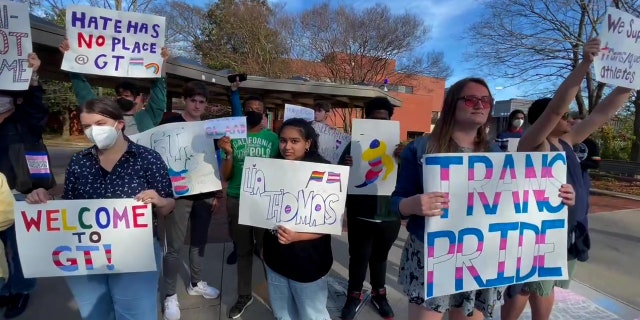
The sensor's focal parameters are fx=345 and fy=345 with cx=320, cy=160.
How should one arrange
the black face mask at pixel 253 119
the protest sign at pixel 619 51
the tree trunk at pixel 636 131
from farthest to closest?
the tree trunk at pixel 636 131 < the black face mask at pixel 253 119 < the protest sign at pixel 619 51

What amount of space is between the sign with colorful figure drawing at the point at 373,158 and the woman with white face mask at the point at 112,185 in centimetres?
156

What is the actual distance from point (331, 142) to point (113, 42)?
216 centimetres

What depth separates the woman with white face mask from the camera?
1.90 m

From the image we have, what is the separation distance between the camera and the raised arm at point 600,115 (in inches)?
81.3

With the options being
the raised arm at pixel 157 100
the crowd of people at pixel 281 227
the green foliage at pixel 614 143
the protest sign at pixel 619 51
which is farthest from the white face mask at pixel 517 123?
the green foliage at pixel 614 143

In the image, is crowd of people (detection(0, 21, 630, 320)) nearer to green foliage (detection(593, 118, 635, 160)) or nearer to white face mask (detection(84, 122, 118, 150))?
white face mask (detection(84, 122, 118, 150))

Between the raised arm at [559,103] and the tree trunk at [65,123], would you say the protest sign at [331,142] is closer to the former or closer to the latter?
the raised arm at [559,103]

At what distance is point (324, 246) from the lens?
228 cm

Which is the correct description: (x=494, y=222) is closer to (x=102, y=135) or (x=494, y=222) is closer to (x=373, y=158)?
(x=373, y=158)

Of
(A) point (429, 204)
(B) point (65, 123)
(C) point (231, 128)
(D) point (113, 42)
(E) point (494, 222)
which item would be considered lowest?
(E) point (494, 222)

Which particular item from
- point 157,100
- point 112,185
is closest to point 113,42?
point 157,100

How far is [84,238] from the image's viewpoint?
6.47ft

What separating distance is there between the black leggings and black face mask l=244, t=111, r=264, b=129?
1.22m

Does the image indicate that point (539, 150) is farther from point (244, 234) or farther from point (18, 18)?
point (18, 18)
